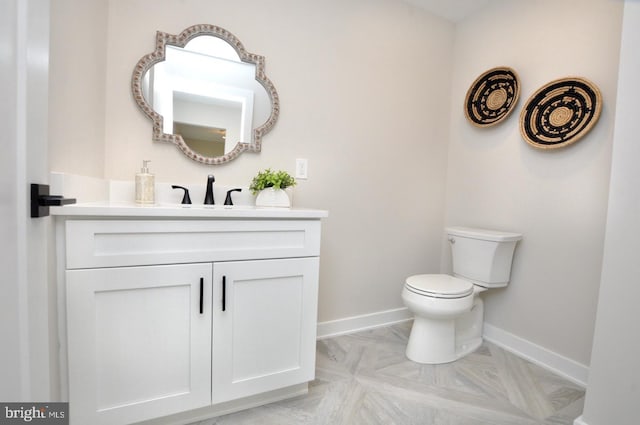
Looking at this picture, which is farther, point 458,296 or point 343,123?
point 343,123

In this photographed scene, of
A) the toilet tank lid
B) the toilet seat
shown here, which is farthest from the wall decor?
the toilet seat

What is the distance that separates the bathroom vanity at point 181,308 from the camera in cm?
95

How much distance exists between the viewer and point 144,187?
132 cm

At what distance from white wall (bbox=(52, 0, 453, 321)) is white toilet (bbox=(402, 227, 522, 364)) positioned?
399mm

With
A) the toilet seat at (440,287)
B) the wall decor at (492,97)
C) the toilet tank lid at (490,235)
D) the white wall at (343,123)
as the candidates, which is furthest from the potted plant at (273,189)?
the wall decor at (492,97)

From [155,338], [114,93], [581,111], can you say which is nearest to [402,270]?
[581,111]

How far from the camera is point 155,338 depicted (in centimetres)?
104

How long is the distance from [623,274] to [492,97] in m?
1.39

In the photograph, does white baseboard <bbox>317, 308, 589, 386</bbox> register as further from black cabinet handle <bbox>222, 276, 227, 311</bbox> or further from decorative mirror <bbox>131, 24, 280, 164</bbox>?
decorative mirror <bbox>131, 24, 280, 164</bbox>

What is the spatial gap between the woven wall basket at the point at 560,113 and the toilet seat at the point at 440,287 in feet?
3.06

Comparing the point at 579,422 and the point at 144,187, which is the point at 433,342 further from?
the point at 144,187

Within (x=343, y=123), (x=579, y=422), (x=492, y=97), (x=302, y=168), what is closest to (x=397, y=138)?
(x=343, y=123)

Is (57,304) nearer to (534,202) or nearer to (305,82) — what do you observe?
(305,82)

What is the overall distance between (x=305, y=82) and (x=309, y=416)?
175 cm
